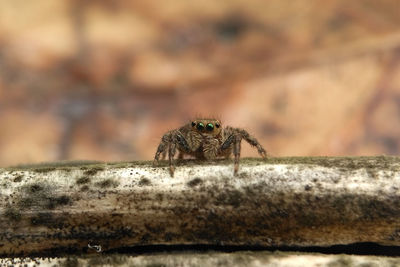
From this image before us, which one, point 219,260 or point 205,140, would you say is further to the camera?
point 205,140

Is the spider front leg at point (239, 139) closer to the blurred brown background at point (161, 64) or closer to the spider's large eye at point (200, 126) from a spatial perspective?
the spider's large eye at point (200, 126)

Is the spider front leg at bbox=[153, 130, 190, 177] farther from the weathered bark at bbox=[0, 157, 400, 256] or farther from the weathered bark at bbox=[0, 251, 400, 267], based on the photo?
the weathered bark at bbox=[0, 251, 400, 267]

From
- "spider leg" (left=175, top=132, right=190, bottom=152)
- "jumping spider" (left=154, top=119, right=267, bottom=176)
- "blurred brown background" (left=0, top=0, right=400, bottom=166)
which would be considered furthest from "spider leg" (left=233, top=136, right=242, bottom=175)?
"blurred brown background" (left=0, top=0, right=400, bottom=166)

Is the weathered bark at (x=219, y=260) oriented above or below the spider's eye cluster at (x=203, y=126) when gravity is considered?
below

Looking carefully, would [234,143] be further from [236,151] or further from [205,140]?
[205,140]

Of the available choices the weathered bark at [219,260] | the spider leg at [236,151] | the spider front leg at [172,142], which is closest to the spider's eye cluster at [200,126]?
the spider front leg at [172,142]

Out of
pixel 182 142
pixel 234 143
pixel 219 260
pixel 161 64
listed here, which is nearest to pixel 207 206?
pixel 219 260

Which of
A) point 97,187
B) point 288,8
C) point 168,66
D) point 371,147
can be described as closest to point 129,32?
point 168,66
